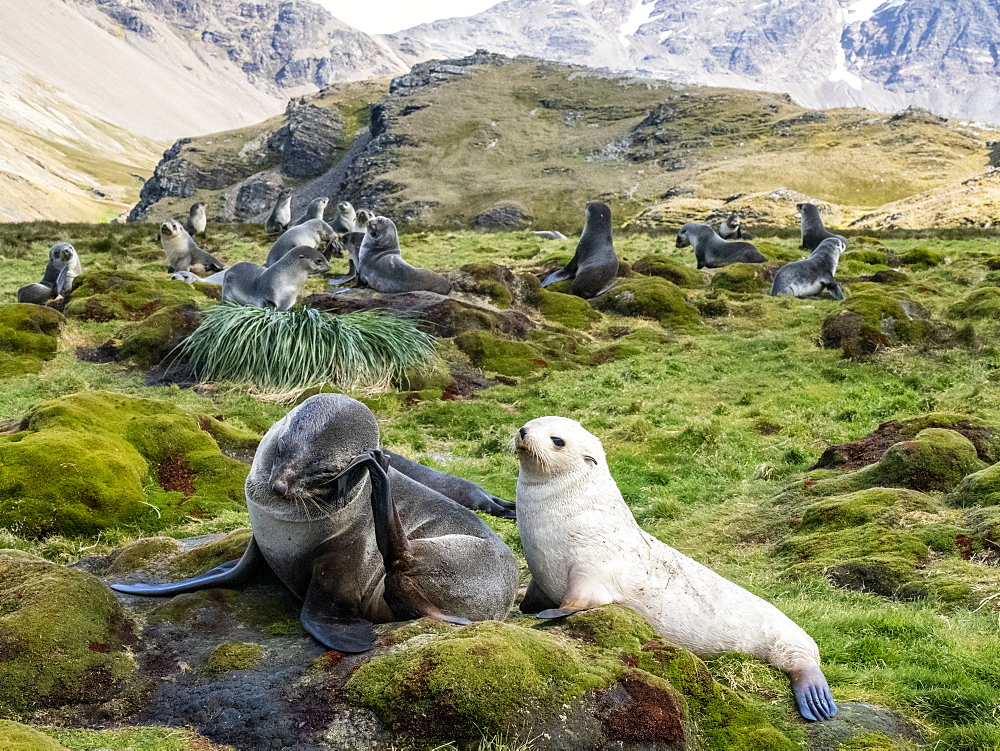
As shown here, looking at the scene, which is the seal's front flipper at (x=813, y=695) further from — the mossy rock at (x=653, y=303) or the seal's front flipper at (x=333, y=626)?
the mossy rock at (x=653, y=303)

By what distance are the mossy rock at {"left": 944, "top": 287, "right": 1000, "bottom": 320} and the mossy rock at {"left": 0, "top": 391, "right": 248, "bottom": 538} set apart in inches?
537

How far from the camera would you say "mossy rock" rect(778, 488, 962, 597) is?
6.66m

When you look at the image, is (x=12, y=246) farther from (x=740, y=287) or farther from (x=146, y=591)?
(x=146, y=591)

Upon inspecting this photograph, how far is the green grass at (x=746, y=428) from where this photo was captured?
479cm

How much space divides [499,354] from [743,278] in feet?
29.6

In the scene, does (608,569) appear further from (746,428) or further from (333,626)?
(746,428)

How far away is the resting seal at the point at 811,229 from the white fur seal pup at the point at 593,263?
7.33 m

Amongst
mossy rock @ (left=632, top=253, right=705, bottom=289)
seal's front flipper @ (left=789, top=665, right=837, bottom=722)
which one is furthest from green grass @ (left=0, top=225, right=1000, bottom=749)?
mossy rock @ (left=632, top=253, right=705, bottom=289)

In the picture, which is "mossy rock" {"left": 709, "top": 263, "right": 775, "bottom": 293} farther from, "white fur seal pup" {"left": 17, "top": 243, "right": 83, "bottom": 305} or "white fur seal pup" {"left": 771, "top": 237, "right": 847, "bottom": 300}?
A: "white fur seal pup" {"left": 17, "top": 243, "right": 83, "bottom": 305}

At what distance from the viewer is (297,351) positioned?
1321 centimetres

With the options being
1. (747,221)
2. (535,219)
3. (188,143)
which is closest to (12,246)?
(747,221)

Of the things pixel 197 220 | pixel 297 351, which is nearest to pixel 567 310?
pixel 297 351

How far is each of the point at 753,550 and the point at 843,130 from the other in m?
69.8

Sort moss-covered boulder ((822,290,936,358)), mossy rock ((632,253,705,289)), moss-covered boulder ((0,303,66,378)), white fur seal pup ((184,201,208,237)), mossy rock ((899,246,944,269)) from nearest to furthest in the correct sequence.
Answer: moss-covered boulder ((0,303,66,378))
moss-covered boulder ((822,290,936,358))
mossy rock ((632,253,705,289))
mossy rock ((899,246,944,269))
white fur seal pup ((184,201,208,237))
